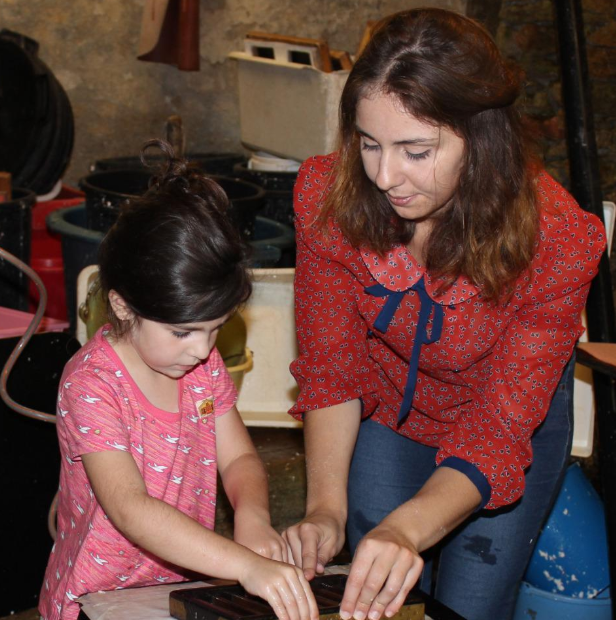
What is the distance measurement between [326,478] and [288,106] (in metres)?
1.80

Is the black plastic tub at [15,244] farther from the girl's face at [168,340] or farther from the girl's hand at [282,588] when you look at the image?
the girl's hand at [282,588]

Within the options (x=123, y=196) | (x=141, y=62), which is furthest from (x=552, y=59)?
(x=123, y=196)

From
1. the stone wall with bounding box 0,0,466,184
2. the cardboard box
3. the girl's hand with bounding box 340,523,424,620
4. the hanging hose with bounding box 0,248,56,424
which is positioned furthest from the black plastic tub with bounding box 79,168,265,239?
the girl's hand with bounding box 340,523,424,620

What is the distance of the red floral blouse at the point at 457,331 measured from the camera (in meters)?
1.56

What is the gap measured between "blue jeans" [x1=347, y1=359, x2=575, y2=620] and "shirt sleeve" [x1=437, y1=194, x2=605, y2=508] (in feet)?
0.34

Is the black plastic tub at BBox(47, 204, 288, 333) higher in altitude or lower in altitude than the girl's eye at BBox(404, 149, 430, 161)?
lower

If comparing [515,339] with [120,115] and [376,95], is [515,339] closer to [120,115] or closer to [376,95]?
[376,95]

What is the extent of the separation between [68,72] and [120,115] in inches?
9.9

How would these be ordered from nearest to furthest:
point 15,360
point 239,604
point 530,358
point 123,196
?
point 239,604 → point 530,358 → point 15,360 → point 123,196

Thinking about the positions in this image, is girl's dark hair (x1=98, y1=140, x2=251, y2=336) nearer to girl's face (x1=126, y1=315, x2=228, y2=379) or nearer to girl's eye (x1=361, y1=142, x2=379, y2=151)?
girl's face (x1=126, y1=315, x2=228, y2=379)

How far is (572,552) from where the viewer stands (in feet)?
7.55

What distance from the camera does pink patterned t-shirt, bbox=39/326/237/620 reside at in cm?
143

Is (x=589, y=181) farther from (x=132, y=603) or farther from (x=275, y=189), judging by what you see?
(x=132, y=603)

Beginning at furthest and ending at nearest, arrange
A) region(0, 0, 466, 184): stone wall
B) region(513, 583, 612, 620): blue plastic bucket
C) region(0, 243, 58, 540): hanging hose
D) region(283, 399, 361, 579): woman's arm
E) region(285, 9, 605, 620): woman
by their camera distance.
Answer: region(0, 0, 466, 184): stone wall
region(513, 583, 612, 620): blue plastic bucket
region(0, 243, 58, 540): hanging hose
region(283, 399, 361, 579): woman's arm
region(285, 9, 605, 620): woman
